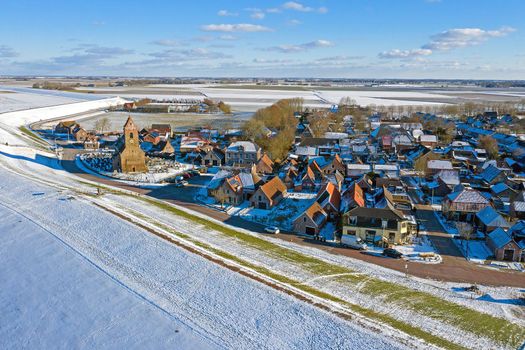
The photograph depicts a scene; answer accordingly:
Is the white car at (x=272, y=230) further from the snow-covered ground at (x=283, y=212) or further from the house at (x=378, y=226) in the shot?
the house at (x=378, y=226)

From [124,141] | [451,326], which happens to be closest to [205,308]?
[451,326]

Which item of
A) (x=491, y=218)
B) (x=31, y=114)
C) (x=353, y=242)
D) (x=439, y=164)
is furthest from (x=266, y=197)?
(x=31, y=114)

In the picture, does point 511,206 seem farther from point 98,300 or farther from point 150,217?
point 98,300

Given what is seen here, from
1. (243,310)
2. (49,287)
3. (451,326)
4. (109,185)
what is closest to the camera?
(451,326)

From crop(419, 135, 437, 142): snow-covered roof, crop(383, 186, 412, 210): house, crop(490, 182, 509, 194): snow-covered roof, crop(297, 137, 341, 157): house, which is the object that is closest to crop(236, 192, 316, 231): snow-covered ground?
crop(383, 186, 412, 210): house

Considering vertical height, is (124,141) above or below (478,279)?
above

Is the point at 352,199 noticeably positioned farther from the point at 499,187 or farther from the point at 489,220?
the point at 499,187

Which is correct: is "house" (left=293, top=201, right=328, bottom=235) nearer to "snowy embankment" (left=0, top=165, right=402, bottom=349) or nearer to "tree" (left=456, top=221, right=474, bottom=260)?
"snowy embankment" (left=0, top=165, right=402, bottom=349)

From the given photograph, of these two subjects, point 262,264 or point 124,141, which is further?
point 124,141
